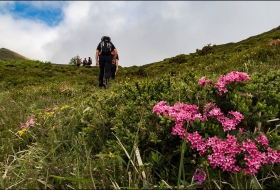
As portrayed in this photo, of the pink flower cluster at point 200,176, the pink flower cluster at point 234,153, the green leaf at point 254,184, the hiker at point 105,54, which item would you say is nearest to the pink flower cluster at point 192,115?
the pink flower cluster at point 234,153

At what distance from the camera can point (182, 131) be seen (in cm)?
259

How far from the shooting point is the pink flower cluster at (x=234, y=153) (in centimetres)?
230

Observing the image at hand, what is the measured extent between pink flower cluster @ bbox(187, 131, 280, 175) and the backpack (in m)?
10.8

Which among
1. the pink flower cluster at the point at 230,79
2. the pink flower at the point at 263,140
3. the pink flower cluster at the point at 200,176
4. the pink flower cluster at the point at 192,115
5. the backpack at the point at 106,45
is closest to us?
the pink flower cluster at the point at 200,176

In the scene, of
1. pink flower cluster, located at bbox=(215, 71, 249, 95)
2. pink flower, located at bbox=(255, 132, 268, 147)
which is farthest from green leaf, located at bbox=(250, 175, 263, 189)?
pink flower cluster, located at bbox=(215, 71, 249, 95)

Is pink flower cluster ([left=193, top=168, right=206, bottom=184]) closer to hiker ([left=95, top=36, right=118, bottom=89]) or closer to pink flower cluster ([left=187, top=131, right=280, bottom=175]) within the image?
pink flower cluster ([left=187, top=131, right=280, bottom=175])

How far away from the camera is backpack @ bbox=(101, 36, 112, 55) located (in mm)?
12842

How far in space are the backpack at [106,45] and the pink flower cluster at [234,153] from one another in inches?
424

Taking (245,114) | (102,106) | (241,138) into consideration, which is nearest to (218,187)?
(241,138)

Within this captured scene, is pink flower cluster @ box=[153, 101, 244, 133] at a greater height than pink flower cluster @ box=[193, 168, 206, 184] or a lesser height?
greater

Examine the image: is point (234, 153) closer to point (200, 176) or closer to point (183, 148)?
point (200, 176)

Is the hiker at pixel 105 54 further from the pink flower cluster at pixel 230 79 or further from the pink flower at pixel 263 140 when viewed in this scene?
the pink flower at pixel 263 140

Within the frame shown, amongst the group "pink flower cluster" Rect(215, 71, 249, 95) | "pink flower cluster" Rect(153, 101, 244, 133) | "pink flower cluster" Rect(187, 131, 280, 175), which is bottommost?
"pink flower cluster" Rect(187, 131, 280, 175)

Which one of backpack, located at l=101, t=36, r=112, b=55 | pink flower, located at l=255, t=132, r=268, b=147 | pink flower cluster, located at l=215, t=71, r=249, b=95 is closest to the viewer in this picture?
pink flower, located at l=255, t=132, r=268, b=147
